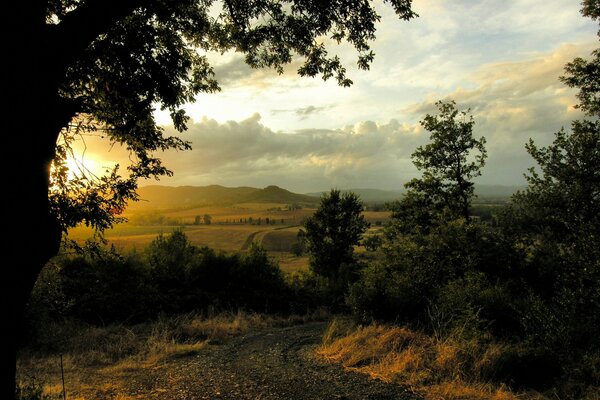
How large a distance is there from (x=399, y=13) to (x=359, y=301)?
9.25 m

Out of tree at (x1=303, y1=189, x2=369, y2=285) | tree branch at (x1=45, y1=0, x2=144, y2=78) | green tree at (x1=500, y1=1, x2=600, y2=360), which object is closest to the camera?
tree branch at (x1=45, y1=0, x2=144, y2=78)

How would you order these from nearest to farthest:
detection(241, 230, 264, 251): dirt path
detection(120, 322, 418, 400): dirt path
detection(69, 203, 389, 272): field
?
detection(120, 322, 418, 400): dirt path < detection(69, 203, 389, 272): field < detection(241, 230, 264, 251): dirt path

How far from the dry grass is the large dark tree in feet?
21.3

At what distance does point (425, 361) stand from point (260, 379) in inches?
147

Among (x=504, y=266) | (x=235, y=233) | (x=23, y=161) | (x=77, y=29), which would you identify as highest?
(x=77, y=29)

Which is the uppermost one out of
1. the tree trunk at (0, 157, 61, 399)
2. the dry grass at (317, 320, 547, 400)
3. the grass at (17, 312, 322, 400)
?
the tree trunk at (0, 157, 61, 399)

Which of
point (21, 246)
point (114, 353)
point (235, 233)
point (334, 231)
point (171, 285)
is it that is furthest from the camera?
point (235, 233)

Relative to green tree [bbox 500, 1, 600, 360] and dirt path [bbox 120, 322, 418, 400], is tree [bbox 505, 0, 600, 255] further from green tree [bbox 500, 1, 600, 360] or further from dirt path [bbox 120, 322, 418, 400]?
dirt path [bbox 120, 322, 418, 400]

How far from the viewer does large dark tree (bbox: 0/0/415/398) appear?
425 centimetres

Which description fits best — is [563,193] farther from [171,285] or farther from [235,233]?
[235,233]

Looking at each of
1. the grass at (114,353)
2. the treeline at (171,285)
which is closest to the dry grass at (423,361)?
the grass at (114,353)

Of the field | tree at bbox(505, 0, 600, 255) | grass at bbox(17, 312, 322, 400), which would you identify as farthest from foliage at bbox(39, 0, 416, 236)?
the field

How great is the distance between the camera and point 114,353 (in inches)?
459

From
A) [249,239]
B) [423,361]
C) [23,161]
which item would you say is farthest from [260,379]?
[249,239]
